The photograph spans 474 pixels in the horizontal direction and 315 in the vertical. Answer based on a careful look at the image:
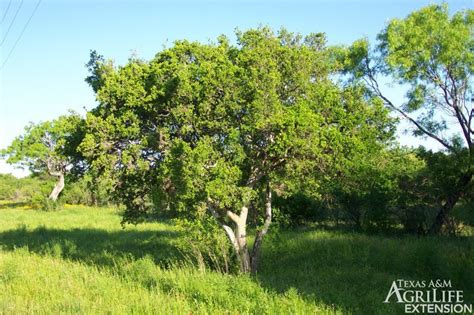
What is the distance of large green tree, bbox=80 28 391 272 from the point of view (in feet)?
32.9

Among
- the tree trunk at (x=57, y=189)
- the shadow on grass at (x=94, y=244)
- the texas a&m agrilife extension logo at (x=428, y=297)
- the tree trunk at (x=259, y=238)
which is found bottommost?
the texas a&m agrilife extension logo at (x=428, y=297)

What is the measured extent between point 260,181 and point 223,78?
3429 mm

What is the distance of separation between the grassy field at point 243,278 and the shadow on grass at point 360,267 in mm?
27

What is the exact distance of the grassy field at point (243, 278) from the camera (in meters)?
8.08

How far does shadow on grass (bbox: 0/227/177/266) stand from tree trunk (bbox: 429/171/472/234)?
10.9m

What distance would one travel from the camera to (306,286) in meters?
10.3

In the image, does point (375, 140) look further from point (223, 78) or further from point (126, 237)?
point (126, 237)

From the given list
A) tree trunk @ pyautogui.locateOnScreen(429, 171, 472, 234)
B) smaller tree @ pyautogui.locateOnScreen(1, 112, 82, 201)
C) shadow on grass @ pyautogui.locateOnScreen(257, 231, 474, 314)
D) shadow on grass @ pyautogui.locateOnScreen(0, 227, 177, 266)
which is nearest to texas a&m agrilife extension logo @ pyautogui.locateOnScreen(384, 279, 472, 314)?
shadow on grass @ pyautogui.locateOnScreen(257, 231, 474, 314)

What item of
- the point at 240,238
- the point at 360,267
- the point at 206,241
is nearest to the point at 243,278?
the point at 206,241

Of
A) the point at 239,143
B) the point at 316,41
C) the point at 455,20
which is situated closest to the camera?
the point at 239,143

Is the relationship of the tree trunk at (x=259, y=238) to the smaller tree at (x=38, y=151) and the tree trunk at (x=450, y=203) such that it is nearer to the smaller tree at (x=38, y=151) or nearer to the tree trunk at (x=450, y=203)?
the tree trunk at (x=450, y=203)

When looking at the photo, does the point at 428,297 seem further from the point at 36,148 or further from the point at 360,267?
the point at 36,148

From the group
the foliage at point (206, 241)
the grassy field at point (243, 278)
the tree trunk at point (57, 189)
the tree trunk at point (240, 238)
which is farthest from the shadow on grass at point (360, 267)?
the tree trunk at point (57, 189)

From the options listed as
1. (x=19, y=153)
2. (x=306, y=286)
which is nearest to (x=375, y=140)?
(x=306, y=286)
